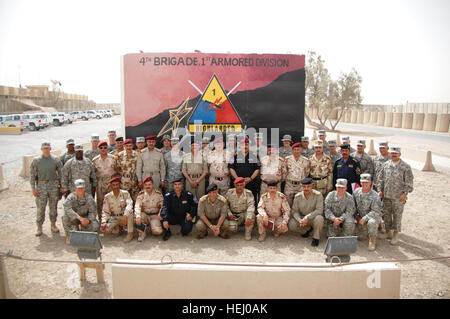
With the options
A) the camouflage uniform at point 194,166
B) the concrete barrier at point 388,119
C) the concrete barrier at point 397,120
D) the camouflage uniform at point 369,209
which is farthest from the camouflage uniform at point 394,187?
the concrete barrier at point 388,119

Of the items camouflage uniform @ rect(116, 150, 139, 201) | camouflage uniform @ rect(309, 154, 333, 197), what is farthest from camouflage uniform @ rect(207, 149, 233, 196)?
camouflage uniform @ rect(309, 154, 333, 197)

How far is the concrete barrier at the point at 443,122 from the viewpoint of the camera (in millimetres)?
25259

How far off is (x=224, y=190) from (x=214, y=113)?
178cm

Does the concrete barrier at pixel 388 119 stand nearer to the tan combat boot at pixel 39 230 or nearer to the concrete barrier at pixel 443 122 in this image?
the concrete barrier at pixel 443 122

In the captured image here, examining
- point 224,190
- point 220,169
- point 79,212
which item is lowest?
point 79,212

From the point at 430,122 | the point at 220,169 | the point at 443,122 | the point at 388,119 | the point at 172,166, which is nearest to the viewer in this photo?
the point at 220,169

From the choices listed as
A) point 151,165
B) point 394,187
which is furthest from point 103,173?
point 394,187

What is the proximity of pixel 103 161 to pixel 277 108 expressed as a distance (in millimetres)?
3710

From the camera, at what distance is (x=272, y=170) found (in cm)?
590

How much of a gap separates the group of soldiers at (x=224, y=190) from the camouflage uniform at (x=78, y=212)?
0.05 feet

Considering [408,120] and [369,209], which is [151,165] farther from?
[408,120]

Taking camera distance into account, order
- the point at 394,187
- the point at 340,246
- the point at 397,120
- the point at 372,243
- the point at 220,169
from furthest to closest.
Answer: the point at 397,120, the point at 220,169, the point at 394,187, the point at 372,243, the point at 340,246

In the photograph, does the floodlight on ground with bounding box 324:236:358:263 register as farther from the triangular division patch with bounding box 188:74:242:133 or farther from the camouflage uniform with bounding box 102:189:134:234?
the triangular division patch with bounding box 188:74:242:133

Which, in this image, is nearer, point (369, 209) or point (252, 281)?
point (252, 281)
